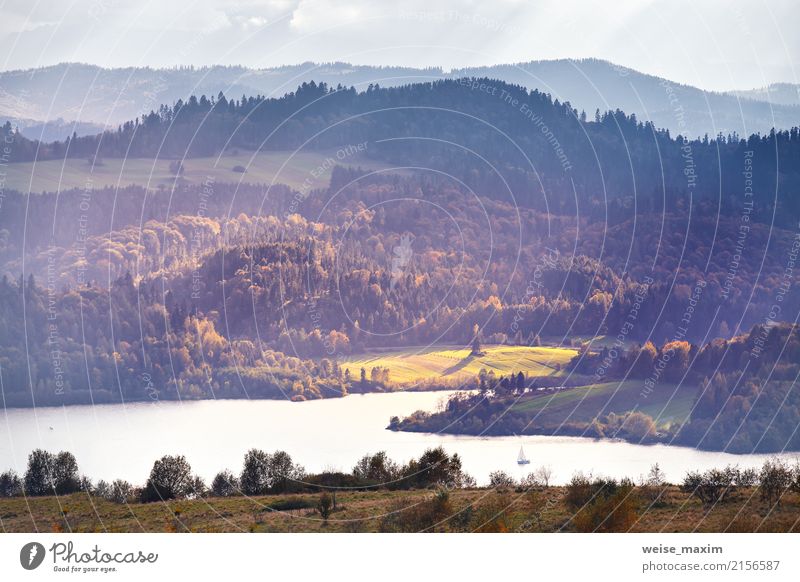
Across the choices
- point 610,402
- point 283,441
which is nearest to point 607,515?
point 283,441

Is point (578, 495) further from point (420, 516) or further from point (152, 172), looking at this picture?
point (152, 172)

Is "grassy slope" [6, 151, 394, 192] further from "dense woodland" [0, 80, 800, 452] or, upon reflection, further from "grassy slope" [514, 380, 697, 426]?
"grassy slope" [514, 380, 697, 426]

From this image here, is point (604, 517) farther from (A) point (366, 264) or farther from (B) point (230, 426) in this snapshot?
(A) point (366, 264)

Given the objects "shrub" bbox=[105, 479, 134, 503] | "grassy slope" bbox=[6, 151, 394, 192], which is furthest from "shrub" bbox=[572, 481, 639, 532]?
"grassy slope" bbox=[6, 151, 394, 192]

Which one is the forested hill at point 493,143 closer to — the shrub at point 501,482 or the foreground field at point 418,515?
the shrub at point 501,482

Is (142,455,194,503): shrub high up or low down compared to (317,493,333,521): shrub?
up

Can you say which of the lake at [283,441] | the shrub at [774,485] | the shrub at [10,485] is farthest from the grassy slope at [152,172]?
the shrub at [774,485]
